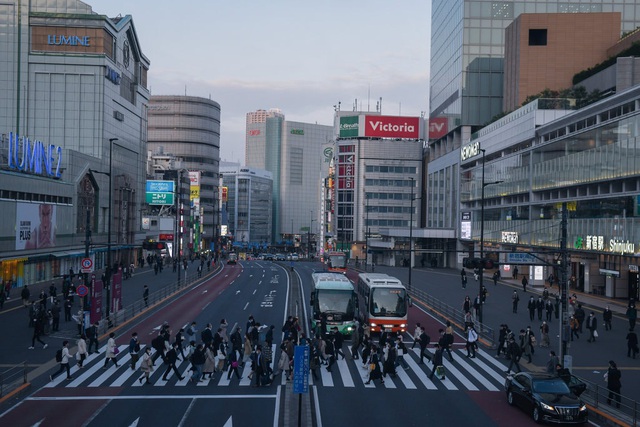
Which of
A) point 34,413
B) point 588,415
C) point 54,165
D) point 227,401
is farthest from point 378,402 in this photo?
point 54,165

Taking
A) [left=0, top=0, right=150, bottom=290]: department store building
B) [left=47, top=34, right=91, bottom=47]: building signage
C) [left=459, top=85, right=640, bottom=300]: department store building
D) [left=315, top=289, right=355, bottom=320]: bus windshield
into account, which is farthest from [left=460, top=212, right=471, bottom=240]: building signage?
[left=315, top=289, right=355, bottom=320]: bus windshield

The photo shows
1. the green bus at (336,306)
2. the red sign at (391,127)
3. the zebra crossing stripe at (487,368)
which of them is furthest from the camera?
the red sign at (391,127)

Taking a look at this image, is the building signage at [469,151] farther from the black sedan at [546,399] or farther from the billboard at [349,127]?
the black sedan at [546,399]

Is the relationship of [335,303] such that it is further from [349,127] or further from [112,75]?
[349,127]

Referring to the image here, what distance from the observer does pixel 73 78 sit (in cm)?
8188

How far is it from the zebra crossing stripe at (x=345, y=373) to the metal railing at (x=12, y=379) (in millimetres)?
11990

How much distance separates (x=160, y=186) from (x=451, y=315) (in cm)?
8459

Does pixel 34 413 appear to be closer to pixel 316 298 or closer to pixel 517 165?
pixel 316 298

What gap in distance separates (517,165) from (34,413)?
61763 millimetres

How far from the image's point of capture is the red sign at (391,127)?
134 m

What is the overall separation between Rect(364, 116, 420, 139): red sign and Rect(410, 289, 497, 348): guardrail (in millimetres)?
80686

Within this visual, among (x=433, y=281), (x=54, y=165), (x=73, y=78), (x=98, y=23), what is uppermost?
(x=98, y=23)

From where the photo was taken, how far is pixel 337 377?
84.7 feet

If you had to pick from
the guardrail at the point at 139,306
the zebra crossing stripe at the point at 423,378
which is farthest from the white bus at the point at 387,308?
the guardrail at the point at 139,306
